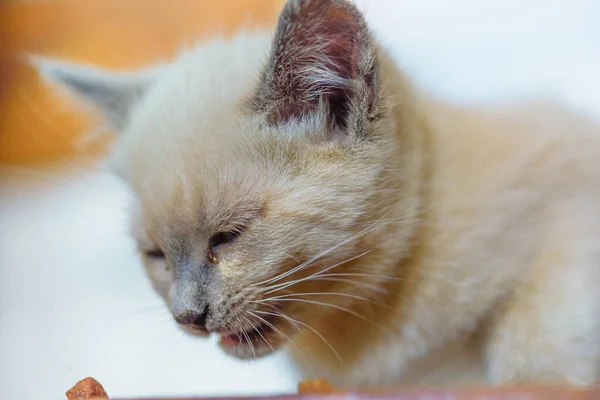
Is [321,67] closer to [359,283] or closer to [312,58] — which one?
[312,58]

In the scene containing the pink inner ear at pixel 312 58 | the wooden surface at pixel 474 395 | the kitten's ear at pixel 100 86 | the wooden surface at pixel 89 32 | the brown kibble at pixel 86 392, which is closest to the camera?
the wooden surface at pixel 474 395

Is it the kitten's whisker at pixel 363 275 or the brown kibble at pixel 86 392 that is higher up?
the kitten's whisker at pixel 363 275

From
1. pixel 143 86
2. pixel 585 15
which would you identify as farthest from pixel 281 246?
pixel 585 15

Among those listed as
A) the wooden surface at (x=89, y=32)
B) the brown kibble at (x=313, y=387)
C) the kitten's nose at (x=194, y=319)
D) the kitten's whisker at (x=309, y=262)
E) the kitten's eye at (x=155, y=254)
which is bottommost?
the brown kibble at (x=313, y=387)

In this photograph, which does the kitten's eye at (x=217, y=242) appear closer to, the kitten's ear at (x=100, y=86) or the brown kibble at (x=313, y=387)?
the brown kibble at (x=313, y=387)

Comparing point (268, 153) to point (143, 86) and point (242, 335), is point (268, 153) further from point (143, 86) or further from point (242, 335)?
point (143, 86)

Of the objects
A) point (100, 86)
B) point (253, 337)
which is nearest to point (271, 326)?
point (253, 337)

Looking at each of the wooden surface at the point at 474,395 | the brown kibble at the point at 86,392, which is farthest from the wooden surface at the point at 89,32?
the wooden surface at the point at 474,395

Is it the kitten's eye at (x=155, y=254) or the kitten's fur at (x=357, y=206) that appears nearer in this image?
the kitten's fur at (x=357, y=206)

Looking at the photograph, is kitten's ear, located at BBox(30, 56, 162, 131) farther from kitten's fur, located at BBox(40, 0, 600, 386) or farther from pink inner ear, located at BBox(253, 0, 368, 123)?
pink inner ear, located at BBox(253, 0, 368, 123)
